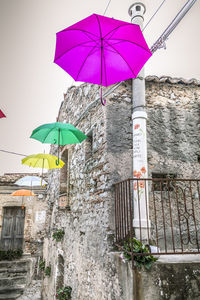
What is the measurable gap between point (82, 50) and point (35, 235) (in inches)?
403

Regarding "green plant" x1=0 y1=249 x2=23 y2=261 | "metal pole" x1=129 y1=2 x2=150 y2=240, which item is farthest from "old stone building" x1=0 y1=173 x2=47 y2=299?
"metal pole" x1=129 y1=2 x2=150 y2=240

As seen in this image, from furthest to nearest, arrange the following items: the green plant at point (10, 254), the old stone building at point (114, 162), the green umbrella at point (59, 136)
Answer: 1. the green plant at point (10, 254)
2. the green umbrella at point (59, 136)
3. the old stone building at point (114, 162)

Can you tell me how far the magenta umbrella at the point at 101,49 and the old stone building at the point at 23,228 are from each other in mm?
8740

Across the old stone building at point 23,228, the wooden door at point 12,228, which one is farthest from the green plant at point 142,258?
the wooden door at point 12,228

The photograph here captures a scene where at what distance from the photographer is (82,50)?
2.91 meters

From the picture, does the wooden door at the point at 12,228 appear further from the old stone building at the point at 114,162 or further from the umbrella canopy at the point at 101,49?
the umbrella canopy at the point at 101,49

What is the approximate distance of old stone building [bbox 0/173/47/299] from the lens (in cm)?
1018

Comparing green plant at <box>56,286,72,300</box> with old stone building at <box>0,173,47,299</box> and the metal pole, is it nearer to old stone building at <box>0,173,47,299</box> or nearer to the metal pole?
the metal pole

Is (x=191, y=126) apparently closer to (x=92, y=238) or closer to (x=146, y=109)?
(x=146, y=109)

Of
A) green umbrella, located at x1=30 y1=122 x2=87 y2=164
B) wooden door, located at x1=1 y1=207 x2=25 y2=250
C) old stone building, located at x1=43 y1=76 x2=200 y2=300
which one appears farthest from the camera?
wooden door, located at x1=1 y1=207 x2=25 y2=250

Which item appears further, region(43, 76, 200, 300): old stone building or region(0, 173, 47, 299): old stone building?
region(0, 173, 47, 299): old stone building

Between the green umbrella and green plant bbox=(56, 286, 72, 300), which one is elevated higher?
the green umbrella

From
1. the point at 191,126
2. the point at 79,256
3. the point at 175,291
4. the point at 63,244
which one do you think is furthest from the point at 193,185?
the point at 63,244

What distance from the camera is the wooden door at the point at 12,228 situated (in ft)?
35.9
